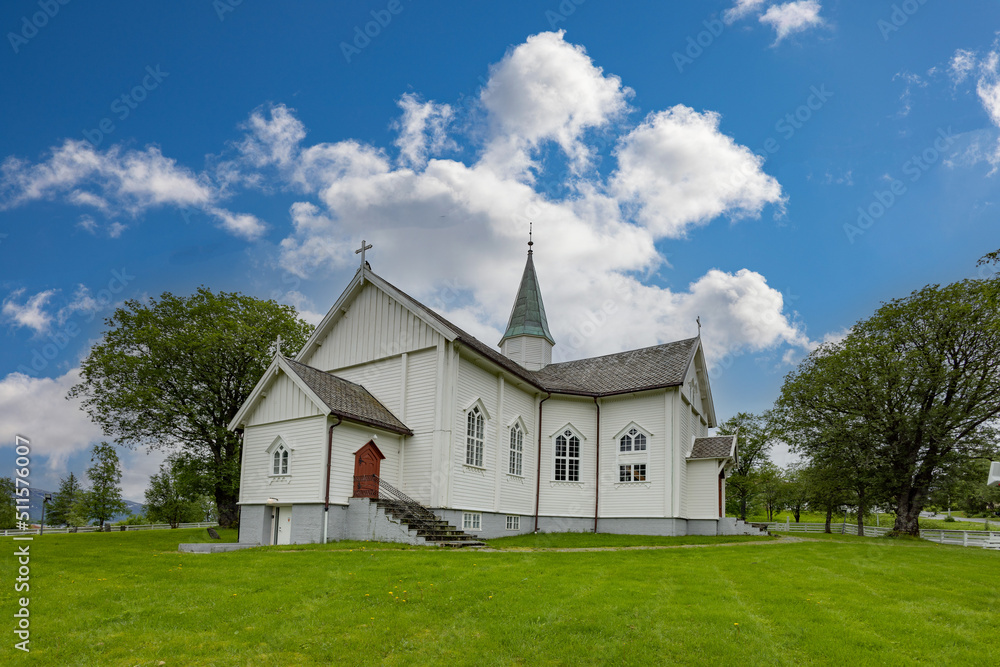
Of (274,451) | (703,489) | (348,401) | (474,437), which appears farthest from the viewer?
(703,489)

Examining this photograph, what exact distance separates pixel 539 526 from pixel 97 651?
2138cm

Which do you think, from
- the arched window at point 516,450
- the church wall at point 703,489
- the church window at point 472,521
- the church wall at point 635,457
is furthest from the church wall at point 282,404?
the church wall at point 703,489

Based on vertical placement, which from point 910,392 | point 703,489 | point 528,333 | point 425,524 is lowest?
point 425,524

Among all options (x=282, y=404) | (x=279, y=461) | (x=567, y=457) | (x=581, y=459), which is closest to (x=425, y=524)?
(x=279, y=461)

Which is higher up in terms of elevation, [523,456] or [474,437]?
[474,437]

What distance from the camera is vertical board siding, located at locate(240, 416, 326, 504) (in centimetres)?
2092

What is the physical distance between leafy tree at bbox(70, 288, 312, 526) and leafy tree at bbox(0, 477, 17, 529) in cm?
4234

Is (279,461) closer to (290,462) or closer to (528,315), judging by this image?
(290,462)

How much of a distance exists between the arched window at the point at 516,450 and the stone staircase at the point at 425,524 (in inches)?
212

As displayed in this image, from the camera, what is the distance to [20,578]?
11633mm

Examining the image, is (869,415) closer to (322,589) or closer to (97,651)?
(322,589)

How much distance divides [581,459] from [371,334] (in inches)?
429

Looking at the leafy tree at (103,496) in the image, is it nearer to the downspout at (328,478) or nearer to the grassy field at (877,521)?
the downspout at (328,478)

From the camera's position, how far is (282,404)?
2267cm
